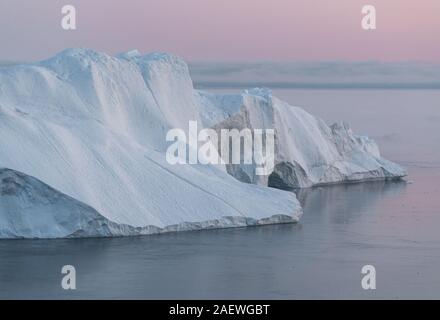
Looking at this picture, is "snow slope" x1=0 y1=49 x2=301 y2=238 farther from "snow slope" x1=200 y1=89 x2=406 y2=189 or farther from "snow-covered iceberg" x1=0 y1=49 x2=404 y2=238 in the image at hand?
"snow slope" x1=200 y1=89 x2=406 y2=189

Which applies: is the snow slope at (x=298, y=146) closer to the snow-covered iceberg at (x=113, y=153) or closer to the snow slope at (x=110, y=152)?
the snow-covered iceberg at (x=113, y=153)

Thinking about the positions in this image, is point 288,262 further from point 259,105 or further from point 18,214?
point 259,105

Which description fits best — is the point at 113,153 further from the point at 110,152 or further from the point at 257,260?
the point at 257,260

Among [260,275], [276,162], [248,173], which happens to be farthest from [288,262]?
[276,162]

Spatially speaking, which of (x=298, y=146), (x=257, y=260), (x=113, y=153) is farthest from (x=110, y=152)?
(x=298, y=146)

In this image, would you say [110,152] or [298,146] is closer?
[110,152]

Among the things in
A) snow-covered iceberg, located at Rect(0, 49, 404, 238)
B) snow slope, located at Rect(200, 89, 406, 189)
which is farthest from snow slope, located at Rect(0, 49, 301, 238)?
snow slope, located at Rect(200, 89, 406, 189)

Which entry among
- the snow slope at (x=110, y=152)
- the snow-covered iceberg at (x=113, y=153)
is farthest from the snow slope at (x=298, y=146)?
the snow slope at (x=110, y=152)
